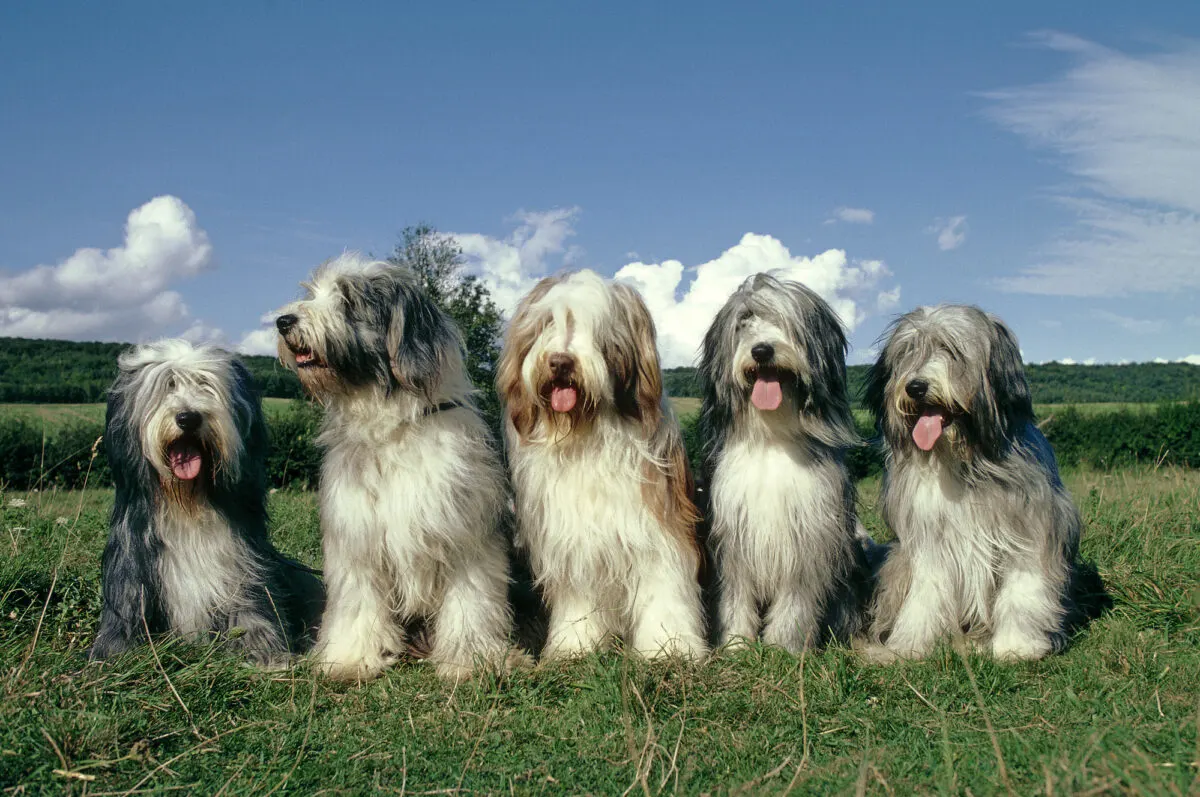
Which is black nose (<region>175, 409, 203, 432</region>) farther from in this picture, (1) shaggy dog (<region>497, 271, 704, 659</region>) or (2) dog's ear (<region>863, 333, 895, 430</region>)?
(2) dog's ear (<region>863, 333, 895, 430</region>)

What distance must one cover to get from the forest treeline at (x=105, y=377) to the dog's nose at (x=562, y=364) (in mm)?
11701

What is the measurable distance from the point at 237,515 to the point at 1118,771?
3760 mm

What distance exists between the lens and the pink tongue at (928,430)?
457cm

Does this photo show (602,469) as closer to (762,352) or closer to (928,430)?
(762,352)

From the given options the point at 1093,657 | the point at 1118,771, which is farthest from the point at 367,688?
the point at 1093,657

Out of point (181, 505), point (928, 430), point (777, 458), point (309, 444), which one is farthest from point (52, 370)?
point (928, 430)

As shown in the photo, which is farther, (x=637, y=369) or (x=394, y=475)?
(x=637, y=369)

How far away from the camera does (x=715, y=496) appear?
15.4 feet

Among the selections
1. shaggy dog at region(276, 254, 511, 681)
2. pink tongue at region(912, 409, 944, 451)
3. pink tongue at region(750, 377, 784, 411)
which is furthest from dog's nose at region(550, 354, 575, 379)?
pink tongue at region(912, 409, 944, 451)

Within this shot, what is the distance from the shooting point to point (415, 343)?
437 centimetres

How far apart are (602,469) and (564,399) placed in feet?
1.40

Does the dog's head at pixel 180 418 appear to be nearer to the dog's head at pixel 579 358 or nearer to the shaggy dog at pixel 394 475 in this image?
the shaggy dog at pixel 394 475

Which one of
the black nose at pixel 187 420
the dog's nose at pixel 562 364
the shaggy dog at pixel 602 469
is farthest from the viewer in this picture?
the shaggy dog at pixel 602 469

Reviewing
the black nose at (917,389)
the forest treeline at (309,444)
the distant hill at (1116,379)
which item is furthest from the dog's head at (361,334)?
the distant hill at (1116,379)
